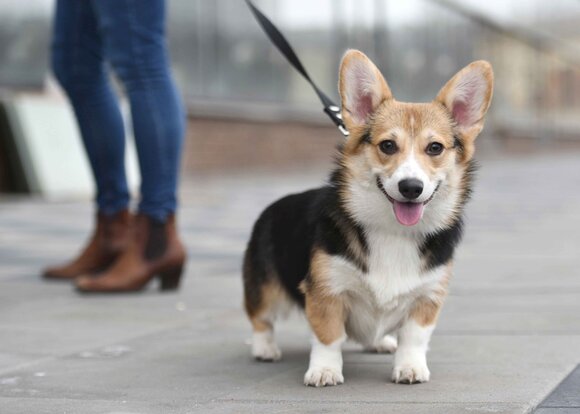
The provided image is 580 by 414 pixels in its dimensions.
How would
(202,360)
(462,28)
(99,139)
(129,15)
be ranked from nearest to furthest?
(202,360)
(129,15)
(99,139)
(462,28)

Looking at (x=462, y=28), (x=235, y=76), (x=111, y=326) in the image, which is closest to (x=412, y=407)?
(x=111, y=326)

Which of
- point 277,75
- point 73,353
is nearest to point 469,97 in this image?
point 73,353

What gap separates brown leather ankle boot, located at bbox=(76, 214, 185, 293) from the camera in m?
4.07

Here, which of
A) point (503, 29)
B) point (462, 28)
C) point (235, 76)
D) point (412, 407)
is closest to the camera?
point (412, 407)

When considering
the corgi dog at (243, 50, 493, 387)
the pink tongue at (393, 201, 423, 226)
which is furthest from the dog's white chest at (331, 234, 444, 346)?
the pink tongue at (393, 201, 423, 226)

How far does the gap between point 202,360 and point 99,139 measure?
5.80ft

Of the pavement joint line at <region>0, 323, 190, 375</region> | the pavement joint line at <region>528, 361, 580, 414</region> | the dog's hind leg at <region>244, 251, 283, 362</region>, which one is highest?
the pavement joint line at <region>528, 361, 580, 414</region>

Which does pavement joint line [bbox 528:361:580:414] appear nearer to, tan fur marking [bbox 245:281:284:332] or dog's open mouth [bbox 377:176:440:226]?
dog's open mouth [bbox 377:176:440:226]

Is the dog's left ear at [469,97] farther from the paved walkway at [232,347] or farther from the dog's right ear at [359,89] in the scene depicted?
the paved walkway at [232,347]

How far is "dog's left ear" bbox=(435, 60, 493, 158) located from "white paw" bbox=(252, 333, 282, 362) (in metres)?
0.77

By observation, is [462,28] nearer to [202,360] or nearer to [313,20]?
[313,20]

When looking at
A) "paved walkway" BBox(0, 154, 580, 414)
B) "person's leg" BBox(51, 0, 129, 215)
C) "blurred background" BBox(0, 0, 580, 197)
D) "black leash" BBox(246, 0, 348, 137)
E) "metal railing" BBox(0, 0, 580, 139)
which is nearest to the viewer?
"paved walkway" BBox(0, 154, 580, 414)

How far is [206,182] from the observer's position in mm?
12883

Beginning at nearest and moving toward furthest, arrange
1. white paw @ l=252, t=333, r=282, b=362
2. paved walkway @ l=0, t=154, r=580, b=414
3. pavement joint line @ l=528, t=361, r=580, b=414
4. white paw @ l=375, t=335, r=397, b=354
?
1. pavement joint line @ l=528, t=361, r=580, b=414
2. paved walkway @ l=0, t=154, r=580, b=414
3. white paw @ l=252, t=333, r=282, b=362
4. white paw @ l=375, t=335, r=397, b=354
